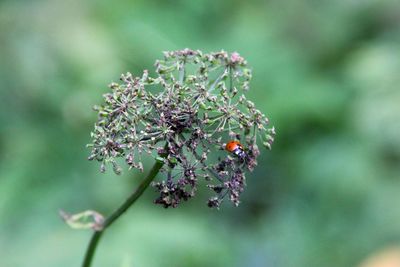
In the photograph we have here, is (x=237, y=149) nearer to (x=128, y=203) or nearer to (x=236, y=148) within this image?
(x=236, y=148)

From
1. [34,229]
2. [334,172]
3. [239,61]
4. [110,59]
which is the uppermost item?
[110,59]

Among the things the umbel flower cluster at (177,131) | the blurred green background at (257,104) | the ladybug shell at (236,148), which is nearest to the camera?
the umbel flower cluster at (177,131)

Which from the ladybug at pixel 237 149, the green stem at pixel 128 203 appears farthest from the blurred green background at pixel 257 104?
the ladybug at pixel 237 149

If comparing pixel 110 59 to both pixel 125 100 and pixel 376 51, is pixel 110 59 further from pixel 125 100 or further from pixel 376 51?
pixel 125 100

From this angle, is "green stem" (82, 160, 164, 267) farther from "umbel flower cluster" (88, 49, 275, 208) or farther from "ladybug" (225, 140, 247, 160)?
"ladybug" (225, 140, 247, 160)

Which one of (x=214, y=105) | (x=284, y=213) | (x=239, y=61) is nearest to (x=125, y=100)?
(x=214, y=105)

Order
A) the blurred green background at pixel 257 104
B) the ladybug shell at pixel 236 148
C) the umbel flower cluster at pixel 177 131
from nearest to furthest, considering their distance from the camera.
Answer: the umbel flower cluster at pixel 177 131 < the ladybug shell at pixel 236 148 < the blurred green background at pixel 257 104

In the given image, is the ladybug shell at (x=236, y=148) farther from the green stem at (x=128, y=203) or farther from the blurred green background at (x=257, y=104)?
the blurred green background at (x=257, y=104)

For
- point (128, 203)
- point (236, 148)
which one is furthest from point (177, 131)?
point (128, 203)
